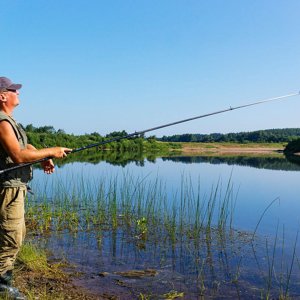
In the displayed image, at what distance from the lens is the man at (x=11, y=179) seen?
293 centimetres

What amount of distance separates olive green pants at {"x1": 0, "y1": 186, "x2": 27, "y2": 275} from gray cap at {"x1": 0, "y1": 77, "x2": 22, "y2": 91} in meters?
0.81

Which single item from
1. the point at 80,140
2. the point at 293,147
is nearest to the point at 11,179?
the point at 80,140

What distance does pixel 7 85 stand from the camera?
3051mm

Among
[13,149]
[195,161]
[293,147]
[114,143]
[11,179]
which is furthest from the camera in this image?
[293,147]

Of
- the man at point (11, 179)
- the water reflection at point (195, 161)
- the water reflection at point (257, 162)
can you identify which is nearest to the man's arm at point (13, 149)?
the man at point (11, 179)

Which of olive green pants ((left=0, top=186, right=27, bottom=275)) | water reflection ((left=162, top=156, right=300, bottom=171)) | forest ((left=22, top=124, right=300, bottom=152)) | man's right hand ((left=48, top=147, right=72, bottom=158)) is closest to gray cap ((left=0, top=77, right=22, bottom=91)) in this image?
man's right hand ((left=48, top=147, right=72, bottom=158))

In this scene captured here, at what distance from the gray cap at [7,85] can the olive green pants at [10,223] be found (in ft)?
2.65

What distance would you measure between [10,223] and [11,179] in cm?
35

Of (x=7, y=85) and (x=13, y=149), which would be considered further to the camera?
(x=7, y=85)

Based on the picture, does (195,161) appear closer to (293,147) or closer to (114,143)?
(114,143)

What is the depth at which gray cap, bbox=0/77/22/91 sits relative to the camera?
3.04 meters

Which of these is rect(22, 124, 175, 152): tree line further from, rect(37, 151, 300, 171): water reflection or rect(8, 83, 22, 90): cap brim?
rect(8, 83, 22, 90): cap brim

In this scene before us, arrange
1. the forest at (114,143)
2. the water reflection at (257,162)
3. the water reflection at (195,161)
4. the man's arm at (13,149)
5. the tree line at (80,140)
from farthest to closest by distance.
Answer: the forest at (114,143)
the tree line at (80,140)
the water reflection at (257,162)
the water reflection at (195,161)
the man's arm at (13,149)

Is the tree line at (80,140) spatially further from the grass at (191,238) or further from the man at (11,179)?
the man at (11,179)
